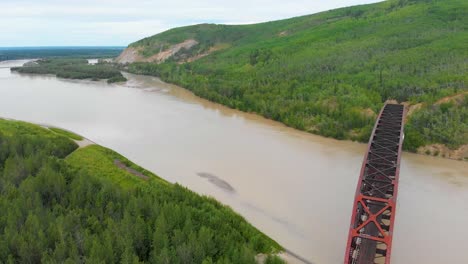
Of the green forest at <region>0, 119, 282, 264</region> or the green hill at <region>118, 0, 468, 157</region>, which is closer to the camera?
the green forest at <region>0, 119, 282, 264</region>

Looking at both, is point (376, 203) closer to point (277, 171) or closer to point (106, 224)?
point (277, 171)

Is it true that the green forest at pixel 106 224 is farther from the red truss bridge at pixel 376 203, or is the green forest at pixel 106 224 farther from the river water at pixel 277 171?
the red truss bridge at pixel 376 203

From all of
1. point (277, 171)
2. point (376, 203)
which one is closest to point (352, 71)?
point (277, 171)

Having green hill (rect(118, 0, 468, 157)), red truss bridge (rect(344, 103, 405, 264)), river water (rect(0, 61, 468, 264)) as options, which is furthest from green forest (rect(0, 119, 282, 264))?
green hill (rect(118, 0, 468, 157))

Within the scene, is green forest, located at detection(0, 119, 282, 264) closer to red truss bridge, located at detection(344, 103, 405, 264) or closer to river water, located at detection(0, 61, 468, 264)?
river water, located at detection(0, 61, 468, 264)

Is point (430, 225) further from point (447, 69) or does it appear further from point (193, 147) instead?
point (447, 69)

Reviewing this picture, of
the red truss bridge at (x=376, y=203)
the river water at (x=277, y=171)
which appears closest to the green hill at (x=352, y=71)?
the river water at (x=277, y=171)

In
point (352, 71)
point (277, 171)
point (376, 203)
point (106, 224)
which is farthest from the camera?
point (352, 71)
